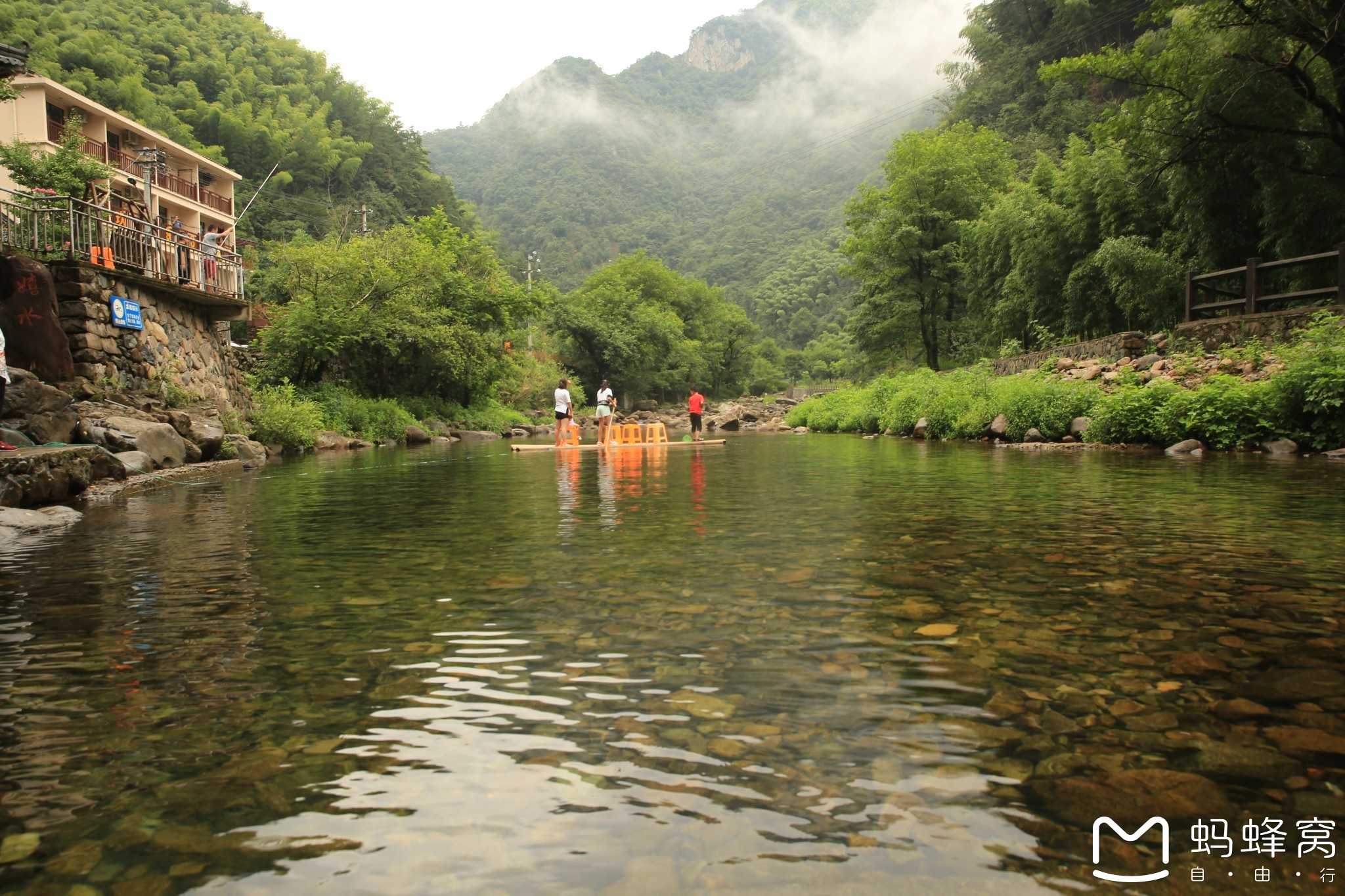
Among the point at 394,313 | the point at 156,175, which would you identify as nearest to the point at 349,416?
the point at 394,313

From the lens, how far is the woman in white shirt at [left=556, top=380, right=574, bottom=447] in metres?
22.4

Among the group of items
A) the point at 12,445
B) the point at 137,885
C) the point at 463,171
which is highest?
the point at 463,171

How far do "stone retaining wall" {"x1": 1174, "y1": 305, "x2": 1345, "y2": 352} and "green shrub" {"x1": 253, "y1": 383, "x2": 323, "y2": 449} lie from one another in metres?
22.7

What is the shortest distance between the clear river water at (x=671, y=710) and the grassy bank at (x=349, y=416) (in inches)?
657

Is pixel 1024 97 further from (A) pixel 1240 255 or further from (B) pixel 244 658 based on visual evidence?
(B) pixel 244 658

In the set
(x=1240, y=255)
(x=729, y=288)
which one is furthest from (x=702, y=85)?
(x=1240, y=255)

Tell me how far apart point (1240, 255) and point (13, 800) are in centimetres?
2663

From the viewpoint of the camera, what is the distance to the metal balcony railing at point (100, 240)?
15117 mm

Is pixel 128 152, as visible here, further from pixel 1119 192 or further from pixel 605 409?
pixel 1119 192

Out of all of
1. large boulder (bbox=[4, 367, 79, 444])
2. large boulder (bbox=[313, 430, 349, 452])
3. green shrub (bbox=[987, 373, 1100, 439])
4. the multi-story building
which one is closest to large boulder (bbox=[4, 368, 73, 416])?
large boulder (bbox=[4, 367, 79, 444])

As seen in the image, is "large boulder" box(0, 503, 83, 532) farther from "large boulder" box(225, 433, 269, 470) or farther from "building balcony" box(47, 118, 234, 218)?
"building balcony" box(47, 118, 234, 218)

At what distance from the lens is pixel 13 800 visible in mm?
2434

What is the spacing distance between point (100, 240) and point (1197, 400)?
20.9 meters

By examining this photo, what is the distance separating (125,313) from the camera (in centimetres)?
1617
